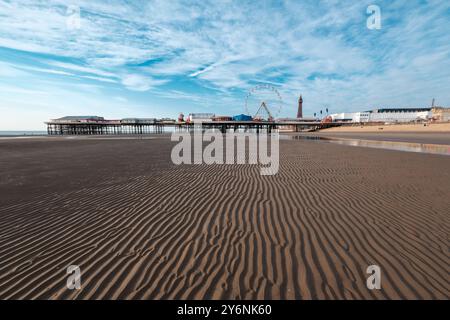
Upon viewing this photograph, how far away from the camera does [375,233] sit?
13.3 feet

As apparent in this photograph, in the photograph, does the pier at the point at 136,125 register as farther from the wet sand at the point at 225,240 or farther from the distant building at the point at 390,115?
the wet sand at the point at 225,240

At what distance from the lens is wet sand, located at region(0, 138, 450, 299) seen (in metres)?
2.72

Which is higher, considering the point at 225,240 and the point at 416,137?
the point at 416,137

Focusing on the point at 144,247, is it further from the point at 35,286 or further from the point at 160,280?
the point at 35,286

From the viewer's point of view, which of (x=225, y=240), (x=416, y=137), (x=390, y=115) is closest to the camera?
(x=225, y=240)

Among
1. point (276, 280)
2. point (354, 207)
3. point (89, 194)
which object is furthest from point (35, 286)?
point (354, 207)

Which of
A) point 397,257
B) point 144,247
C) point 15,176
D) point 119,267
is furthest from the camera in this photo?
point 15,176

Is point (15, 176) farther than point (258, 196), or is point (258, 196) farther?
point (15, 176)

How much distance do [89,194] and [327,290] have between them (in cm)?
712

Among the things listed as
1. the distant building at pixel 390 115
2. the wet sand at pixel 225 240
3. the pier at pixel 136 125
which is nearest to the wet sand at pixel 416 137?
the wet sand at pixel 225 240

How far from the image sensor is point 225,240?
3879 mm

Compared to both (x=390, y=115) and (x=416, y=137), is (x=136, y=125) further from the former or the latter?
(x=390, y=115)

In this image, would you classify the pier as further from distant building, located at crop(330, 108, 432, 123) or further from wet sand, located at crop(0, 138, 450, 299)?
wet sand, located at crop(0, 138, 450, 299)

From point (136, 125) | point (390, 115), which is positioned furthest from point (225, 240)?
point (390, 115)
